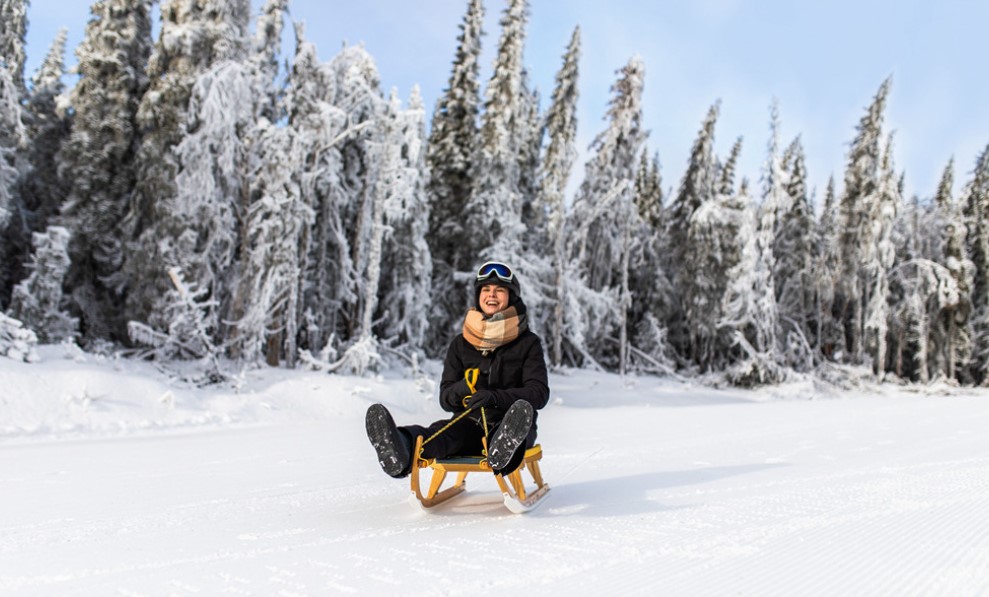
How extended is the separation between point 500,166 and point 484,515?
1905 cm

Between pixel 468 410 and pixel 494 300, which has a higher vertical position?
pixel 494 300

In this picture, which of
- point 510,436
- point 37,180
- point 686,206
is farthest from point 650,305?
point 510,436

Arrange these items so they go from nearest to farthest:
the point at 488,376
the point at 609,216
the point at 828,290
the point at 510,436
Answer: the point at 510,436 → the point at 488,376 → the point at 609,216 → the point at 828,290

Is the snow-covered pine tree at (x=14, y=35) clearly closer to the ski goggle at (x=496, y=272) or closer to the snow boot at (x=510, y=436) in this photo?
the ski goggle at (x=496, y=272)

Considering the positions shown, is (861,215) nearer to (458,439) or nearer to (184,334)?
(184,334)

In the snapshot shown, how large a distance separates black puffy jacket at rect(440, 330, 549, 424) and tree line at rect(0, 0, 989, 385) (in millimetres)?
9105

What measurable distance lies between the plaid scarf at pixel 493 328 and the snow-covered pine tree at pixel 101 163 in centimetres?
1583

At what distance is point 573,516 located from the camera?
4137 mm

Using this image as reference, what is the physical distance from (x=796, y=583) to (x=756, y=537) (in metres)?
0.75

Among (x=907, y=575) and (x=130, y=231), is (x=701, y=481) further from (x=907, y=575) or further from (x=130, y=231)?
(x=130, y=231)

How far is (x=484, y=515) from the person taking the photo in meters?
4.18

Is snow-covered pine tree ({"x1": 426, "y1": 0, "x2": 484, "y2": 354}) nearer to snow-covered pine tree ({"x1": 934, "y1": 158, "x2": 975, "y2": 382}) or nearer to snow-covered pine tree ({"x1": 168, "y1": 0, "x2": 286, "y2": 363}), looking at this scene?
snow-covered pine tree ({"x1": 168, "y1": 0, "x2": 286, "y2": 363})

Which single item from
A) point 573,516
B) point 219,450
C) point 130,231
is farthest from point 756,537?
point 130,231

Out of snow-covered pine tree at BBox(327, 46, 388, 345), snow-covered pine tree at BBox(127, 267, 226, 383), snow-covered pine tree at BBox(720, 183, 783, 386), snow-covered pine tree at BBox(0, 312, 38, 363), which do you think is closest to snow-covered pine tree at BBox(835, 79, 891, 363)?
snow-covered pine tree at BBox(720, 183, 783, 386)
